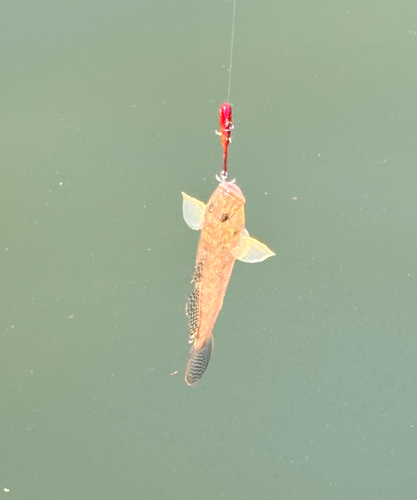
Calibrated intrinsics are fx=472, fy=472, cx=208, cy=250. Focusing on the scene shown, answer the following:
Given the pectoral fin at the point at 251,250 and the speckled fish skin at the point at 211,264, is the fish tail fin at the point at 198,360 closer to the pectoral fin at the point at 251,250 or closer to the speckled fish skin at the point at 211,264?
the speckled fish skin at the point at 211,264

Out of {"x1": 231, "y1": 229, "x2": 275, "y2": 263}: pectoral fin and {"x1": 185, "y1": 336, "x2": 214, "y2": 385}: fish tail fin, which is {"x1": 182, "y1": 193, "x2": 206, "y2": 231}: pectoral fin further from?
{"x1": 185, "y1": 336, "x2": 214, "y2": 385}: fish tail fin

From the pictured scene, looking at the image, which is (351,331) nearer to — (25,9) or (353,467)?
(353,467)

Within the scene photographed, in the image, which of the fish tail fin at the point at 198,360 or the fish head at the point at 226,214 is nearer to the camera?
the fish head at the point at 226,214

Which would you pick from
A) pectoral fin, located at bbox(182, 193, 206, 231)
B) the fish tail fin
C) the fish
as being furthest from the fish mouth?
the fish tail fin

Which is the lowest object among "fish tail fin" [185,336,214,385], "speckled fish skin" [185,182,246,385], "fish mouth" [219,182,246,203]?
"fish tail fin" [185,336,214,385]

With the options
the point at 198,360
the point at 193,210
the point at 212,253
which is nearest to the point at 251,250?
the point at 212,253

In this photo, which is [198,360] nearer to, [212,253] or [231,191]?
[212,253]

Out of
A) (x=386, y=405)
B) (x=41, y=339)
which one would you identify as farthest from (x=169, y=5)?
(x=386, y=405)

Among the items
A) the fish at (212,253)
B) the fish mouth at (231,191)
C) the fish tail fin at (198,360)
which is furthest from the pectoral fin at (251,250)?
the fish tail fin at (198,360)
